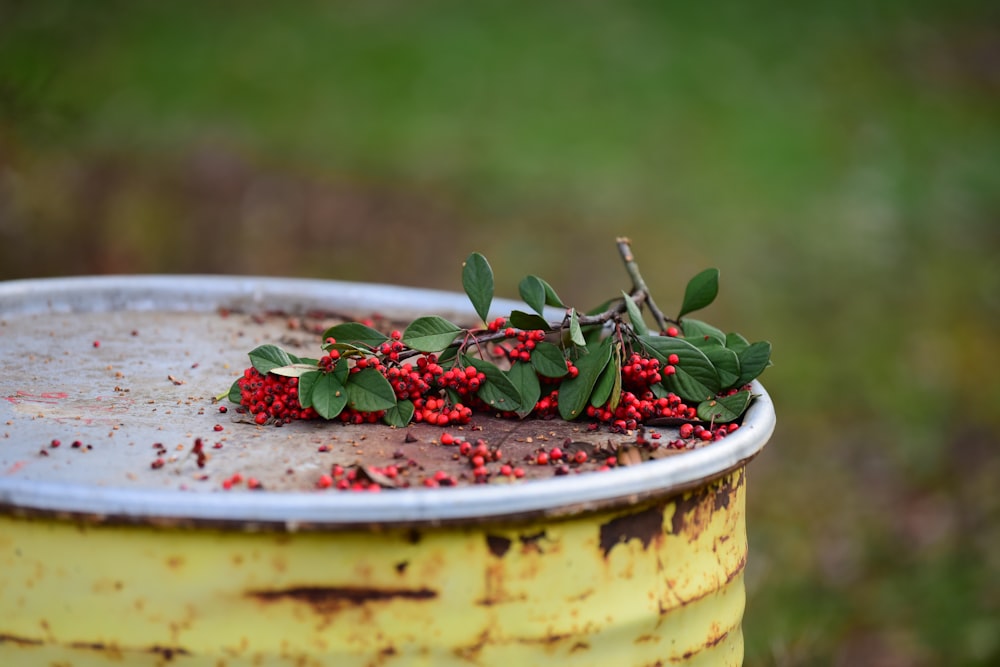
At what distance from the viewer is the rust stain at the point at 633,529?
Result: 1.17 meters

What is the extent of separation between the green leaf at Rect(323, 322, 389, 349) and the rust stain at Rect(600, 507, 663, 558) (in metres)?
0.46

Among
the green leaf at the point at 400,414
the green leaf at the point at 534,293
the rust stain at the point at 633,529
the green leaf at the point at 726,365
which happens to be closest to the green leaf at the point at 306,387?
the green leaf at the point at 400,414

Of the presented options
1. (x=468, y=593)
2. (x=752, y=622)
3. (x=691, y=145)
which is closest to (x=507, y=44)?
(x=691, y=145)

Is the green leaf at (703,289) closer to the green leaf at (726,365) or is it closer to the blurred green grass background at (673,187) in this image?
the green leaf at (726,365)

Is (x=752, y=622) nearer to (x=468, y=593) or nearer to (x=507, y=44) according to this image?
(x=468, y=593)

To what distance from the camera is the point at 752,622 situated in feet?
10.5

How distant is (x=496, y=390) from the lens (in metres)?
1.45

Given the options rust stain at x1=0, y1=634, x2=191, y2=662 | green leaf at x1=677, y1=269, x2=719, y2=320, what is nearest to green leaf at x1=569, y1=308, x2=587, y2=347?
green leaf at x1=677, y1=269, x2=719, y2=320

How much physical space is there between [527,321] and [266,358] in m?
0.36

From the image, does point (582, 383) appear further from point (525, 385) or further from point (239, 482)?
point (239, 482)

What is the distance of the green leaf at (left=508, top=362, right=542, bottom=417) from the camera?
4.75 ft

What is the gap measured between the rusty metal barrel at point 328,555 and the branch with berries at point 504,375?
0.06m

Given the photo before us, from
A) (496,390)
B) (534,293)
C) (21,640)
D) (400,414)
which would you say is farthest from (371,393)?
(21,640)

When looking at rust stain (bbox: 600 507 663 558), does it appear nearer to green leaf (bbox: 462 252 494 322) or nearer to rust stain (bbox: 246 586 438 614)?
rust stain (bbox: 246 586 438 614)
